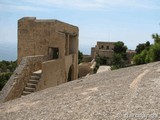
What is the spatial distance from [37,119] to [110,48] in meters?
72.9

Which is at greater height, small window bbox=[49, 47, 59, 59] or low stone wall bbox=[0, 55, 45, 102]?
small window bbox=[49, 47, 59, 59]

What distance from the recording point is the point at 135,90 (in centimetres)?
912

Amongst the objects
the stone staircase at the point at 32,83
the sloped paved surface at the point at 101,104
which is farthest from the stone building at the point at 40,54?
the sloped paved surface at the point at 101,104

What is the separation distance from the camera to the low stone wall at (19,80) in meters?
13.1

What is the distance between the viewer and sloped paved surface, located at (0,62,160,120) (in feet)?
24.7

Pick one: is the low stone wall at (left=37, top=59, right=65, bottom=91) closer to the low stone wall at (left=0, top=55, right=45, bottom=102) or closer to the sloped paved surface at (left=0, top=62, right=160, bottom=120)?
the low stone wall at (left=0, top=55, right=45, bottom=102)

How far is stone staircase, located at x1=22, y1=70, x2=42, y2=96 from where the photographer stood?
581 inches

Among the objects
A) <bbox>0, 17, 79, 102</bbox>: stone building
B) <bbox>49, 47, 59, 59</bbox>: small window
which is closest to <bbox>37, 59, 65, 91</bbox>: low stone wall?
<bbox>0, 17, 79, 102</bbox>: stone building

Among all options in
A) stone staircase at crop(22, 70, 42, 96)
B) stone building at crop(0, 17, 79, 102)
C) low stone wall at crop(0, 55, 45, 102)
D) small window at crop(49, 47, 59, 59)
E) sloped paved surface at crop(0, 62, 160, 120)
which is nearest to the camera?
sloped paved surface at crop(0, 62, 160, 120)

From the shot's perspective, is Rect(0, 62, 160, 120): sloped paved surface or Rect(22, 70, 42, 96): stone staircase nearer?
Rect(0, 62, 160, 120): sloped paved surface

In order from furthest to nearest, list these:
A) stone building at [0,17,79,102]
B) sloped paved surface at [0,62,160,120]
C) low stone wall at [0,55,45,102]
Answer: stone building at [0,17,79,102]
low stone wall at [0,55,45,102]
sloped paved surface at [0,62,160,120]

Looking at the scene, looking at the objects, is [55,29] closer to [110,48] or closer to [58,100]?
[58,100]

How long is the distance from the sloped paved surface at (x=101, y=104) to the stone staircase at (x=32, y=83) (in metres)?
4.06

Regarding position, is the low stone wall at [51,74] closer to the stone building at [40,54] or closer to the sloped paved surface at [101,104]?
the stone building at [40,54]
